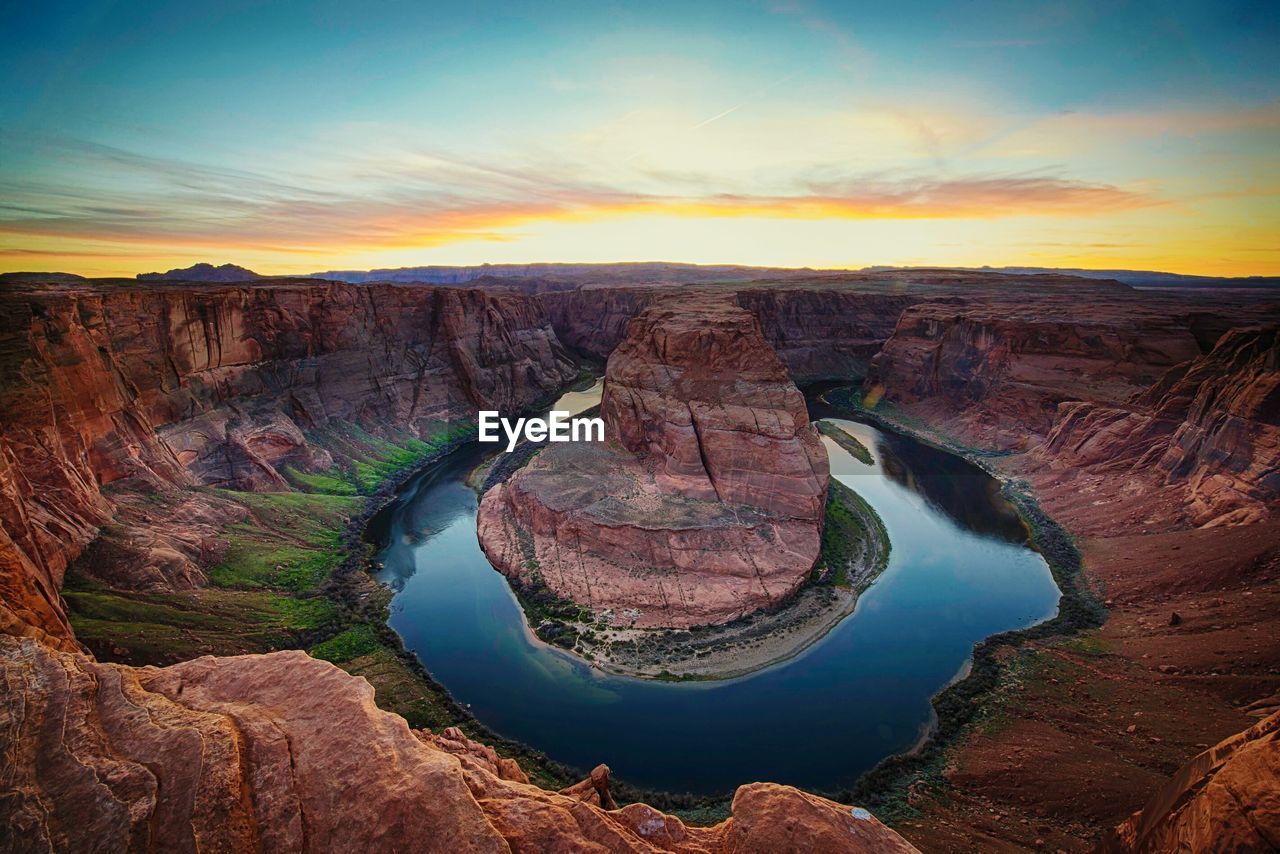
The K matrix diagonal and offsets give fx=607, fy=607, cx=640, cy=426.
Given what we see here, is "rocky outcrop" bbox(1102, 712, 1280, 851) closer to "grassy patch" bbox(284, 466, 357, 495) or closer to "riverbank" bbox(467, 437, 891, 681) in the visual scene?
"riverbank" bbox(467, 437, 891, 681)

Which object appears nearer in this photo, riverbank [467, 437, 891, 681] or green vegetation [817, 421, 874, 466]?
riverbank [467, 437, 891, 681]

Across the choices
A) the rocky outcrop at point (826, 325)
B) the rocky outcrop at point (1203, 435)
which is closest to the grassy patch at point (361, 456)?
the rocky outcrop at point (1203, 435)

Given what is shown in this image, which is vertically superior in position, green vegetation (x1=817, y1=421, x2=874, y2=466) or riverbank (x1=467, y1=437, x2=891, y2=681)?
green vegetation (x1=817, y1=421, x2=874, y2=466)

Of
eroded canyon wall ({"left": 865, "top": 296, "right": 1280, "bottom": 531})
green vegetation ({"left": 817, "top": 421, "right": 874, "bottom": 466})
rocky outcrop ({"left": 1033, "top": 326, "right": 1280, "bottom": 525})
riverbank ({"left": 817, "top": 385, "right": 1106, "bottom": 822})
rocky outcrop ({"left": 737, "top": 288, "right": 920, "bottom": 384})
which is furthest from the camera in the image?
rocky outcrop ({"left": 737, "top": 288, "right": 920, "bottom": 384})

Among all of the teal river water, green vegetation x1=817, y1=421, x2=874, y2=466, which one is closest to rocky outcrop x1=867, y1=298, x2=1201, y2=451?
green vegetation x1=817, y1=421, x2=874, y2=466

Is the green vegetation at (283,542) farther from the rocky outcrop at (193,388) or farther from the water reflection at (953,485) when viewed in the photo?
the water reflection at (953,485)

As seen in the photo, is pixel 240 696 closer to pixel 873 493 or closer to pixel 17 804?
pixel 17 804

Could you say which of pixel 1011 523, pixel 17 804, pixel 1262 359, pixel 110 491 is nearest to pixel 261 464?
pixel 110 491

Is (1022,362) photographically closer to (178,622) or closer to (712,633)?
(712,633)
